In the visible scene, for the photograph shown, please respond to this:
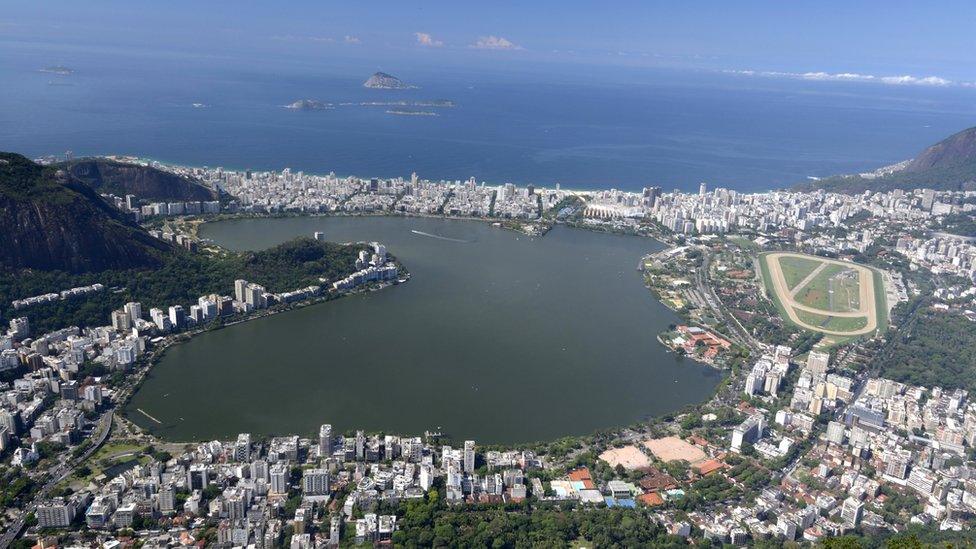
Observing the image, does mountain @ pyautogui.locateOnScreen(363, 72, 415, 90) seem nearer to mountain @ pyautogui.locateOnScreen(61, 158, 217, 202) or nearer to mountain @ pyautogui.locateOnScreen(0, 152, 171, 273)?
mountain @ pyautogui.locateOnScreen(61, 158, 217, 202)

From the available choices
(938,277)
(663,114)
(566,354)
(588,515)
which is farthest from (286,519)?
(663,114)

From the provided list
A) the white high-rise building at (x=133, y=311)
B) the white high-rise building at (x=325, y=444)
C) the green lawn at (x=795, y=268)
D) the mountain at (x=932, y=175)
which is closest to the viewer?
the white high-rise building at (x=325, y=444)

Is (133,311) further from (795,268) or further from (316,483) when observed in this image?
(795,268)

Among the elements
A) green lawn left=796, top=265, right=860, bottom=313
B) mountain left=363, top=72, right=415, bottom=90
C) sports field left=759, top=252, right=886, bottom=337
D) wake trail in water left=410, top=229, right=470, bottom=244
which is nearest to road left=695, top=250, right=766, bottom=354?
sports field left=759, top=252, right=886, bottom=337

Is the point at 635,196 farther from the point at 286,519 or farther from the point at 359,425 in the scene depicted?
the point at 286,519

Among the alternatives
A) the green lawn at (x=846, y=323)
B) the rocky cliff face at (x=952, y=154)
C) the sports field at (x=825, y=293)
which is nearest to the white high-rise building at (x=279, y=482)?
the sports field at (x=825, y=293)

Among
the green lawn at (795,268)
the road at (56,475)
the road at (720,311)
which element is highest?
the green lawn at (795,268)

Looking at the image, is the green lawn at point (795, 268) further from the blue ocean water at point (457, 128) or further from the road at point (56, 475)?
the road at point (56, 475)
